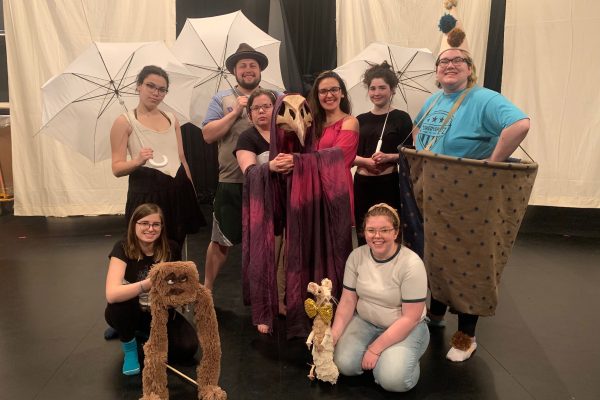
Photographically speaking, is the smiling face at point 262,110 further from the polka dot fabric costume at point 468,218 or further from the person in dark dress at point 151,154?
the polka dot fabric costume at point 468,218

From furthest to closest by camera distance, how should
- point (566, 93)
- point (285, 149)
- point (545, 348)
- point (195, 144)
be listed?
1. point (195, 144)
2. point (566, 93)
3. point (545, 348)
4. point (285, 149)

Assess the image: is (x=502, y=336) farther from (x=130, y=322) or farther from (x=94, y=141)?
(x=94, y=141)

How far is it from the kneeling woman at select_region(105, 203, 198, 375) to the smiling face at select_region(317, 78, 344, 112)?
2.98 feet

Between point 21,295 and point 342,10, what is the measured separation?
3.59m

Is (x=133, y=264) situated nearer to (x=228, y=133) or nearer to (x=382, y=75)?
(x=228, y=133)

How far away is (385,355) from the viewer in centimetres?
201

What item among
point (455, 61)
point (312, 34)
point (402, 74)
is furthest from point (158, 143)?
point (312, 34)

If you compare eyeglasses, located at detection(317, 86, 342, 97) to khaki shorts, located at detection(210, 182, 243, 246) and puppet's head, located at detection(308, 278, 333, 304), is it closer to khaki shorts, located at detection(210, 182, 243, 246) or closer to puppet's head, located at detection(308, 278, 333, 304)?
khaki shorts, located at detection(210, 182, 243, 246)

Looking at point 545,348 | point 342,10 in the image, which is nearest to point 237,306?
point 545,348

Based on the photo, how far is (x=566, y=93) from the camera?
4449 mm

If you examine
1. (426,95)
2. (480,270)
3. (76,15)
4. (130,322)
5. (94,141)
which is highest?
(76,15)

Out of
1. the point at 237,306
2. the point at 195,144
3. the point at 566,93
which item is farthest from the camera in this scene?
the point at 195,144

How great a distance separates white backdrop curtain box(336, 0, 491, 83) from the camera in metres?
4.58

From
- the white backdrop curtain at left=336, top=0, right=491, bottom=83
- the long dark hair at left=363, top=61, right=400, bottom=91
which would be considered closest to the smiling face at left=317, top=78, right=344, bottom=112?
the long dark hair at left=363, top=61, right=400, bottom=91
